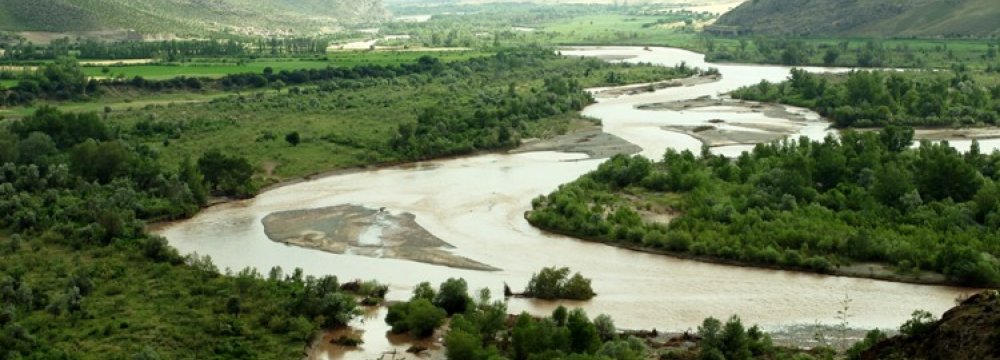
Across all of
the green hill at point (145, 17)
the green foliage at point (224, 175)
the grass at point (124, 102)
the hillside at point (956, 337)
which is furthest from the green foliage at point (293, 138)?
the green hill at point (145, 17)

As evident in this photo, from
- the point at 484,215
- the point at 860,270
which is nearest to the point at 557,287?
the point at 860,270

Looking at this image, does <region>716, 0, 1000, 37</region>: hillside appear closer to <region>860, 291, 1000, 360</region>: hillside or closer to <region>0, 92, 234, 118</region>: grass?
<region>0, 92, 234, 118</region>: grass

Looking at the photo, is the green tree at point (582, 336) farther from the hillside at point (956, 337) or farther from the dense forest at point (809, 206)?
the dense forest at point (809, 206)

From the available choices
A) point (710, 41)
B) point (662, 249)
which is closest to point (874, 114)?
point (662, 249)

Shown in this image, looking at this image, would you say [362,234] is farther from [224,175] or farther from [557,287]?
[557,287]

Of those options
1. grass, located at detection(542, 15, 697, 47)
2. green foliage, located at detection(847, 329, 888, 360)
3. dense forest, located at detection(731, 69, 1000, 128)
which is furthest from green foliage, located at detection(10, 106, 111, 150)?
grass, located at detection(542, 15, 697, 47)

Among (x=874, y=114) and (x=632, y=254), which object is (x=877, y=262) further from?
(x=874, y=114)
